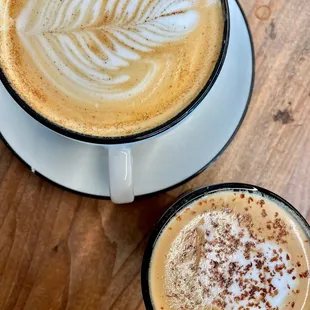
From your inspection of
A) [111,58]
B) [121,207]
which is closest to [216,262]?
[121,207]

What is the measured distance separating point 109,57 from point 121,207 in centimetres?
33

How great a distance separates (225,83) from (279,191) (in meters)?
0.25

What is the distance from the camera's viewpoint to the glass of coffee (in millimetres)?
946

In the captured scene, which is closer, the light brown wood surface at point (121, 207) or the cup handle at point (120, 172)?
the cup handle at point (120, 172)

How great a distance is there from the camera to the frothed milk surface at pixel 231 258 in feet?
3.42

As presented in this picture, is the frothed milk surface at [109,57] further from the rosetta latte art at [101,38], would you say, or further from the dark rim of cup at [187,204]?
the dark rim of cup at [187,204]

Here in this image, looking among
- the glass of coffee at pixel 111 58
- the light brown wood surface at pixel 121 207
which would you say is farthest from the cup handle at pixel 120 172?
the light brown wood surface at pixel 121 207

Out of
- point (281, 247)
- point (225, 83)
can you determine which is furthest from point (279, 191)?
point (225, 83)

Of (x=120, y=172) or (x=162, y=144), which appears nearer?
(x=120, y=172)

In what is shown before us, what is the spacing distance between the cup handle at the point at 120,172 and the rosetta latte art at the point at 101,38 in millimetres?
98

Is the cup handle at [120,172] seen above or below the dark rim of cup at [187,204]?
above

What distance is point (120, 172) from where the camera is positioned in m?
1.00

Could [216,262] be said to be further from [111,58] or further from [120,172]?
[111,58]

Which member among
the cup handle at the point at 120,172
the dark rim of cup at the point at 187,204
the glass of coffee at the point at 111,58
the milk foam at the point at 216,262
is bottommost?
the milk foam at the point at 216,262
